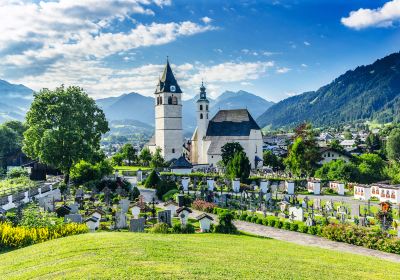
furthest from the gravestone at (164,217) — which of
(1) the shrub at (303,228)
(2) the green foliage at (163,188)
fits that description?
(2) the green foliage at (163,188)

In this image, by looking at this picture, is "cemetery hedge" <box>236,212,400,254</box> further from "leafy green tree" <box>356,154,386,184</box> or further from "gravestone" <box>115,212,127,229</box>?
"leafy green tree" <box>356,154,386,184</box>

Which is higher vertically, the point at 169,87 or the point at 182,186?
the point at 169,87

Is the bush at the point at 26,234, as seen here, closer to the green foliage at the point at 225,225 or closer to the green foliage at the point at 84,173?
the green foliage at the point at 225,225

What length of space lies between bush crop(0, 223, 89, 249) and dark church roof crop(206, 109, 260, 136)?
44.5 m

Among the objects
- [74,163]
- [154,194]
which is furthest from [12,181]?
[154,194]

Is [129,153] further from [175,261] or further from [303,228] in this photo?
[175,261]

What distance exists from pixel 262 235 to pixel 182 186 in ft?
60.2

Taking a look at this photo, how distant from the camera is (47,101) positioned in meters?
39.2

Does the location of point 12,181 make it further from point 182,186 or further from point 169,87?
point 169,87

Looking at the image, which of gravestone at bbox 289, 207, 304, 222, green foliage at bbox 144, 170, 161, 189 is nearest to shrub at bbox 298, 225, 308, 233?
gravestone at bbox 289, 207, 304, 222

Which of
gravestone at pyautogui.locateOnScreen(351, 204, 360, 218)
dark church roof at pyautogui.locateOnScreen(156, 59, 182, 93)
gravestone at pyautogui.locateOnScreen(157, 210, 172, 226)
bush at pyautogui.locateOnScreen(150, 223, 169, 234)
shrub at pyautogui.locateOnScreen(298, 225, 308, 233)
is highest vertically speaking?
dark church roof at pyautogui.locateOnScreen(156, 59, 182, 93)

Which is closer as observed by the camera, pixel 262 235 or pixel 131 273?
pixel 131 273

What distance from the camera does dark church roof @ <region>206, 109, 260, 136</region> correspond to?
60875 mm

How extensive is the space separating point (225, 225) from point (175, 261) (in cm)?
1000
